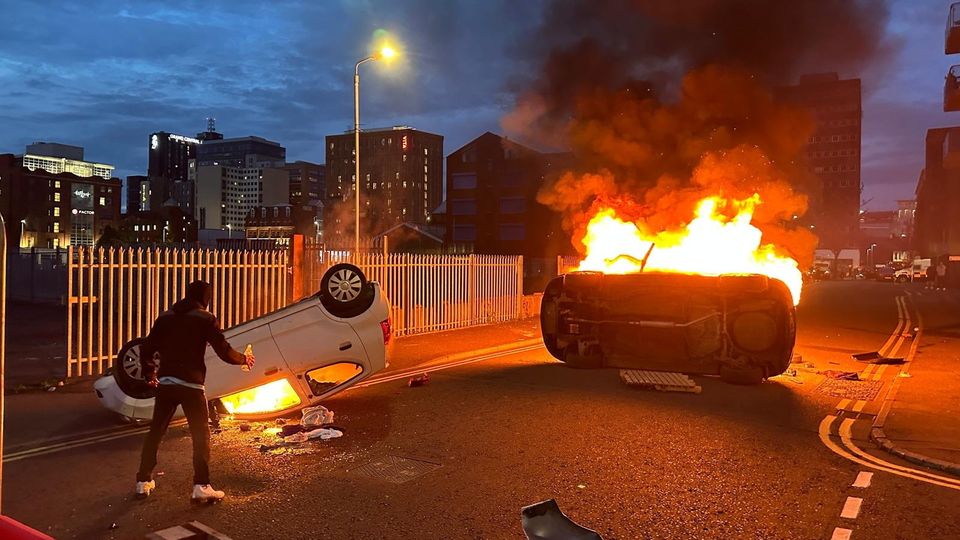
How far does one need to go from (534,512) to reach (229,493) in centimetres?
304

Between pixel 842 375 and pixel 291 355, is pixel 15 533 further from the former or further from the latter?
pixel 842 375

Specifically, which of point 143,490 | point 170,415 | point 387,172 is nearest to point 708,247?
point 170,415

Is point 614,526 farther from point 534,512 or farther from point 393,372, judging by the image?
point 393,372

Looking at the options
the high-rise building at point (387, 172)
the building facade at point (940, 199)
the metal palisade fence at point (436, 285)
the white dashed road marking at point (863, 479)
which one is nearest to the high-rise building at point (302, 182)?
the high-rise building at point (387, 172)

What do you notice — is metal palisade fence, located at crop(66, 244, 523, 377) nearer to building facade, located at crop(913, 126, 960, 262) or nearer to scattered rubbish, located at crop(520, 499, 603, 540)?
scattered rubbish, located at crop(520, 499, 603, 540)

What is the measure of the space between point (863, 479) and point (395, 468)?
3.87 m

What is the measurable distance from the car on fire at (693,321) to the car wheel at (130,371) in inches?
218

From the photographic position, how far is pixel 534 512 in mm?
2795

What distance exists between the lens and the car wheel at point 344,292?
696 cm

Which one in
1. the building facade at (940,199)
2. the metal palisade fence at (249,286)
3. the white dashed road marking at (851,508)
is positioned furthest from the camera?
the building facade at (940,199)

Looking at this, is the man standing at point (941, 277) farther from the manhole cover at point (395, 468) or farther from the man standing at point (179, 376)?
the man standing at point (179, 376)

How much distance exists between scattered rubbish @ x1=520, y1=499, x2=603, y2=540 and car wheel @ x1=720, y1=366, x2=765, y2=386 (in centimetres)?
626

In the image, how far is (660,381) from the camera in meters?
8.70

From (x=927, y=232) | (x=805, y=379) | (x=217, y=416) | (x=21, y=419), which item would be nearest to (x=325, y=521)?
(x=217, y=416)
